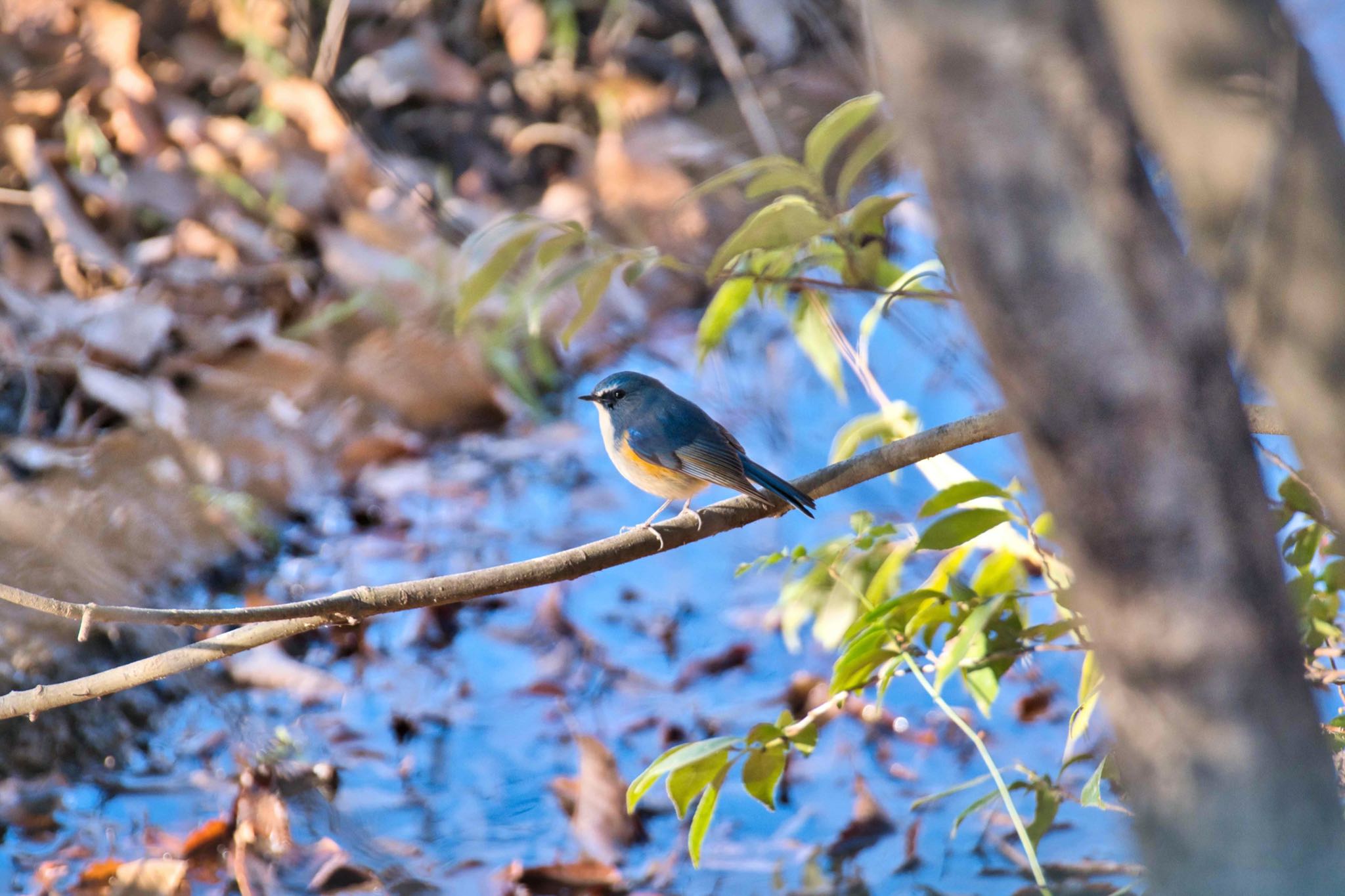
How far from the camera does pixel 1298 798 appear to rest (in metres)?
1.10

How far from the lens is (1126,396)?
106 cm

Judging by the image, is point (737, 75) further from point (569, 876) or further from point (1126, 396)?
point (1126, 396)

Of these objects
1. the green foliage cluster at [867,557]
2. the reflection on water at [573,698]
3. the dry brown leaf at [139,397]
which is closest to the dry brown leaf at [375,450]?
the reflection on water at [573,698]

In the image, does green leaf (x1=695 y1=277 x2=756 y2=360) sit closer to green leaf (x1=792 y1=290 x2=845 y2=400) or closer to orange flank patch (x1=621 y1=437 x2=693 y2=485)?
green leaf (x1=792 y1=290 x2=845 y2=400)

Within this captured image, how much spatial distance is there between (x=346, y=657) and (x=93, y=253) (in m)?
3.00

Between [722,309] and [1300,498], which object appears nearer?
[1300,498]

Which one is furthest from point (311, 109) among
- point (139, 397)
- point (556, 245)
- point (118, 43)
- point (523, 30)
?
point (556, 245)

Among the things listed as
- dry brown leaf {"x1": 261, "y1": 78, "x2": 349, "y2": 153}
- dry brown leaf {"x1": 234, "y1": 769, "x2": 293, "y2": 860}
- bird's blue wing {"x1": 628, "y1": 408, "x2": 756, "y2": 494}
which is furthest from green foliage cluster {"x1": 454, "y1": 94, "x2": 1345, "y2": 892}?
dry brown leaf {"x1": 261, "y1": 78, "x2": 349, "y2": 153}

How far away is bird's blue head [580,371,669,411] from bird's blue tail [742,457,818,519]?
841 mm

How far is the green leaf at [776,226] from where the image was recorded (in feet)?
7.98

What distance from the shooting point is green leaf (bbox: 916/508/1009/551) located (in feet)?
7.27

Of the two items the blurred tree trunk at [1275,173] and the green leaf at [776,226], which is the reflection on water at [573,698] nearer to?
the green leaf at [776,226]

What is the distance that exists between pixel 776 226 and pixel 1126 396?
1.51 metres

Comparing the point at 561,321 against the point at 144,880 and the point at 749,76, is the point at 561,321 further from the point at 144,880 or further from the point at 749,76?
the point at 144,880
